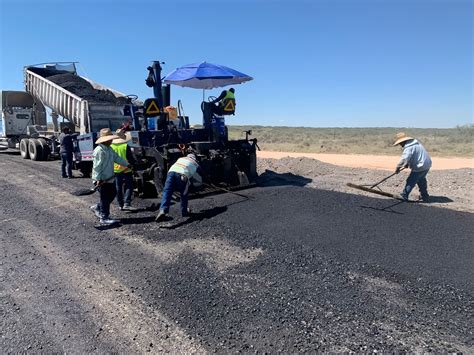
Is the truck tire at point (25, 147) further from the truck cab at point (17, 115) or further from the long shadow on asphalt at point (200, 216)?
the long shadow on asphalt at point (200, 216)

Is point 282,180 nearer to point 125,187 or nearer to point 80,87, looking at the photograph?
point 125,187

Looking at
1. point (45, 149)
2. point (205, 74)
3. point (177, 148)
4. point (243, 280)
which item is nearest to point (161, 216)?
point (177, 148)

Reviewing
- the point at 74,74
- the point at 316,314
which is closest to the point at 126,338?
the point at 316,314

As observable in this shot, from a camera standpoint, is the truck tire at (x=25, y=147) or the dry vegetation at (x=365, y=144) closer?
the truck tire at (x=25, y=147)

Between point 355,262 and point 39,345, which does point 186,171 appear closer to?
point 355,262

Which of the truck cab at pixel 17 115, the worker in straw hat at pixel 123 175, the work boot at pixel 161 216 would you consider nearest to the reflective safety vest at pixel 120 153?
the worker in straw hat at pixel 123 175

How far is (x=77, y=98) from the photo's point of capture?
12.4 meters

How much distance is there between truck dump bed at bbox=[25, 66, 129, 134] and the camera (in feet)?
39.4

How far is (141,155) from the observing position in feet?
29.2

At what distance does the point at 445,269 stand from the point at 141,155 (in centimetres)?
635

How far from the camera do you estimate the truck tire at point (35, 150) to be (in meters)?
15.9

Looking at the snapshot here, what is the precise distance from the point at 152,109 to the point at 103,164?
8.73 feet

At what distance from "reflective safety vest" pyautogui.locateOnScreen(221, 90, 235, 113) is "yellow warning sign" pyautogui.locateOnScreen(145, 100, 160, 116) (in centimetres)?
169

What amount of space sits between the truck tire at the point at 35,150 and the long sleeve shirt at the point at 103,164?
1061 cm
